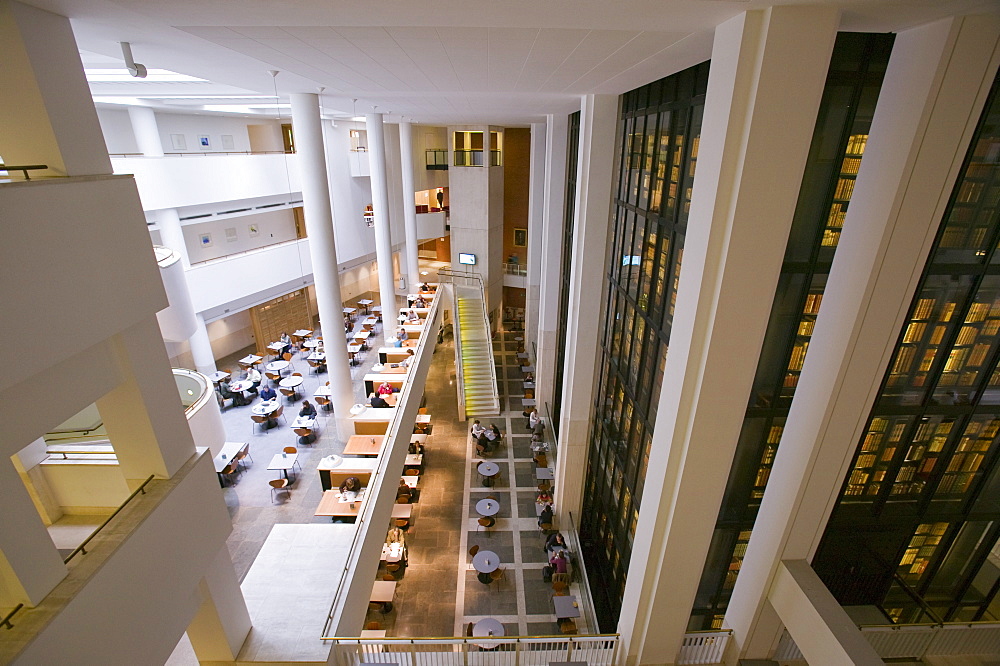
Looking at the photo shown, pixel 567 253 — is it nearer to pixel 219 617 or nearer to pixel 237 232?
pixel 219 617

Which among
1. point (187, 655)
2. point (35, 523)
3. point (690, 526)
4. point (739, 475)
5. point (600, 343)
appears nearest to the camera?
point (35, 523)

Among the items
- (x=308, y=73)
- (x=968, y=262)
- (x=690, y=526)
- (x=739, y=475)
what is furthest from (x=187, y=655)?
(x=968, y=262)

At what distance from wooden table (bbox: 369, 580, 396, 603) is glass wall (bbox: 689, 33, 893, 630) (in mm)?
5797

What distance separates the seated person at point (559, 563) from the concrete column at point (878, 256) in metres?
5.12

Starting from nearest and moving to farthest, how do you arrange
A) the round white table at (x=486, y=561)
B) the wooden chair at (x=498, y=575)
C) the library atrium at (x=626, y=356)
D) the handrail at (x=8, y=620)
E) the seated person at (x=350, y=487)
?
the handrail at (x=8, y=620) → the library atrium at (x=626, y=356) → the round white table at (x=486, y=561) → the wooden chair at (x=498, y=575) → the seated person at (x=350, y=487)

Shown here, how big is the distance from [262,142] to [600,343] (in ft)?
58.8

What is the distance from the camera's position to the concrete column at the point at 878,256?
9.79 ft

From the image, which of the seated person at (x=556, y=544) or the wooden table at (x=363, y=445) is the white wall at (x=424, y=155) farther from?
the seated person at (x=556, y=544)

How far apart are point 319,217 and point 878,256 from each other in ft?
28.7

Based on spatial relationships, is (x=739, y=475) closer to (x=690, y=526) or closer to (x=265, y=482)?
(x=690, y=526)

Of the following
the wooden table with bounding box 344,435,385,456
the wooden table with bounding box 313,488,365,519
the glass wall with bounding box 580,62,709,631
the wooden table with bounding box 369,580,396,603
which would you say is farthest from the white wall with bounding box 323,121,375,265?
the glass wall with bounding box 580,62,709,631

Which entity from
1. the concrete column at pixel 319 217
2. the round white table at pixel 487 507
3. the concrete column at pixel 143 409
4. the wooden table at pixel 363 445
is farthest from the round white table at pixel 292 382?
the concrete column at pixel 143 409

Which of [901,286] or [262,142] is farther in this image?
[262,142]

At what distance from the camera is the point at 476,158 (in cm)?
1962
